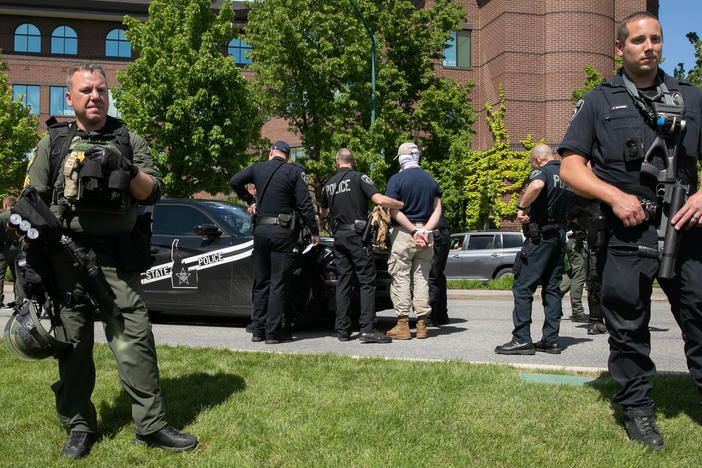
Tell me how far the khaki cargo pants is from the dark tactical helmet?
4400 millimetres

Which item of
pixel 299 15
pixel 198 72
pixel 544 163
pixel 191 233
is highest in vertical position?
pixel 299 15

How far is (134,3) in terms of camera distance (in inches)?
1521

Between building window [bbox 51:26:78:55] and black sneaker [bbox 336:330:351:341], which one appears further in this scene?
building window [bbox 51:26:78:55]

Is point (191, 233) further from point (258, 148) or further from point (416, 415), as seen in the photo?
point (258, 148)

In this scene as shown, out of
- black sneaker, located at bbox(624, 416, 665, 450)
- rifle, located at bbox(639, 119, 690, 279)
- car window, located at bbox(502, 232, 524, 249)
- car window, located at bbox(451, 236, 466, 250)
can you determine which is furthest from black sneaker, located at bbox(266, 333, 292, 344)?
car window, located at bbox(451, 236, 466, 250)

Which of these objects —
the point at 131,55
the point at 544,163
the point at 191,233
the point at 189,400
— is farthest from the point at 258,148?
the point at 189,400

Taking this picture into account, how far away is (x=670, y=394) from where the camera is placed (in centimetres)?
452

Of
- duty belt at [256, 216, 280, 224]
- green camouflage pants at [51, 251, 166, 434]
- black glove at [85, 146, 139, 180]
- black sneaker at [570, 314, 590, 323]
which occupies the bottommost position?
black sneaker at [570, 314, 590, 323]

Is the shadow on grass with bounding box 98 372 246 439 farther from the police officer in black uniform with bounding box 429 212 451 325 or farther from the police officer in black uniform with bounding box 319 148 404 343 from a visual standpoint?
the police officer in black uniform with bounding box 429 212 451 325

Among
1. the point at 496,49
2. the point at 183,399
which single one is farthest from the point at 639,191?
the point at 496,49

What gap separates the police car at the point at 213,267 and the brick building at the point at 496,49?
24.2 metres

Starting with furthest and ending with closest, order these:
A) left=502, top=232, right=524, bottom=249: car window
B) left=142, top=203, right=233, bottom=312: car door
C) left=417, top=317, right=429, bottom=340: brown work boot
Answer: left=502, top=232, right=524, bottom=249: car window → left=142, top=203, right=233, bottom=312: car door → left=417, top=317, right=429, bottom=340: brown work boot

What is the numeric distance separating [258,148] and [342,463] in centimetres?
2544

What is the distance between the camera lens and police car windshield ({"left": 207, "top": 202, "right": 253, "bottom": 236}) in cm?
862
